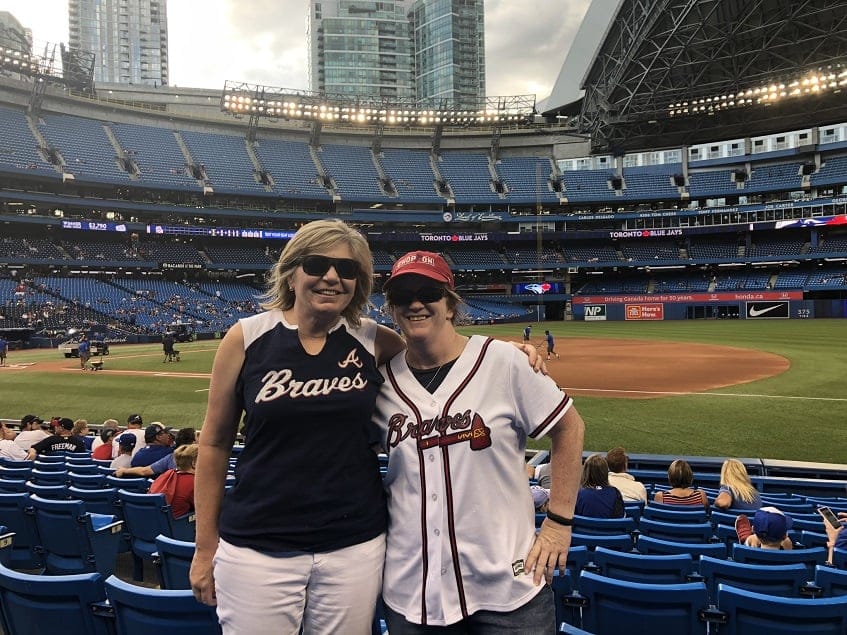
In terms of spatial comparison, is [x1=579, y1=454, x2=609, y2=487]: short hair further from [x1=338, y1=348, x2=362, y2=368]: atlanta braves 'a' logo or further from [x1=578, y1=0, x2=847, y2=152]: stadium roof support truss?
[x1=578, y1=0, x2=847, y2=152]: stadium roof support truss

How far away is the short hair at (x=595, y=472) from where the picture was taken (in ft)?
19.4

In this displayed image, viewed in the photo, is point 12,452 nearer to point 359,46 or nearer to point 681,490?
point 681,490

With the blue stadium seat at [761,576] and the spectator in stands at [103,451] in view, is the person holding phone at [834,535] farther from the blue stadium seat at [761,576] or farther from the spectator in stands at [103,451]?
the spectator in stands at [103,451]

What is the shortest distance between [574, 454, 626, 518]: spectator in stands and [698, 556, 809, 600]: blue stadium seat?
1944 mm

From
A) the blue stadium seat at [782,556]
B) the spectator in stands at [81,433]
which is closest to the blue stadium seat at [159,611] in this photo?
the blue stadium seat at [782,556]

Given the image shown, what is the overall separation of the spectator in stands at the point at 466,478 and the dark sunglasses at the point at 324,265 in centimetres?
26

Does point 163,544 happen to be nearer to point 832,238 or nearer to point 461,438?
point 461,438

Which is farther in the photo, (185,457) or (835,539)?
(185,457)

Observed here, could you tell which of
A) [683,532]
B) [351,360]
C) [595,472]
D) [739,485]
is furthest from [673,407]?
[351,360]

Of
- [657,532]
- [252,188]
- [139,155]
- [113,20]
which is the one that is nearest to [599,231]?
[252,188]

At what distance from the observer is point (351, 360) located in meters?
2.54

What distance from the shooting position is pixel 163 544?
4055mm

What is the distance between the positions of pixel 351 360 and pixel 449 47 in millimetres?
149143

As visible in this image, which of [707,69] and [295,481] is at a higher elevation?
[707,69]
